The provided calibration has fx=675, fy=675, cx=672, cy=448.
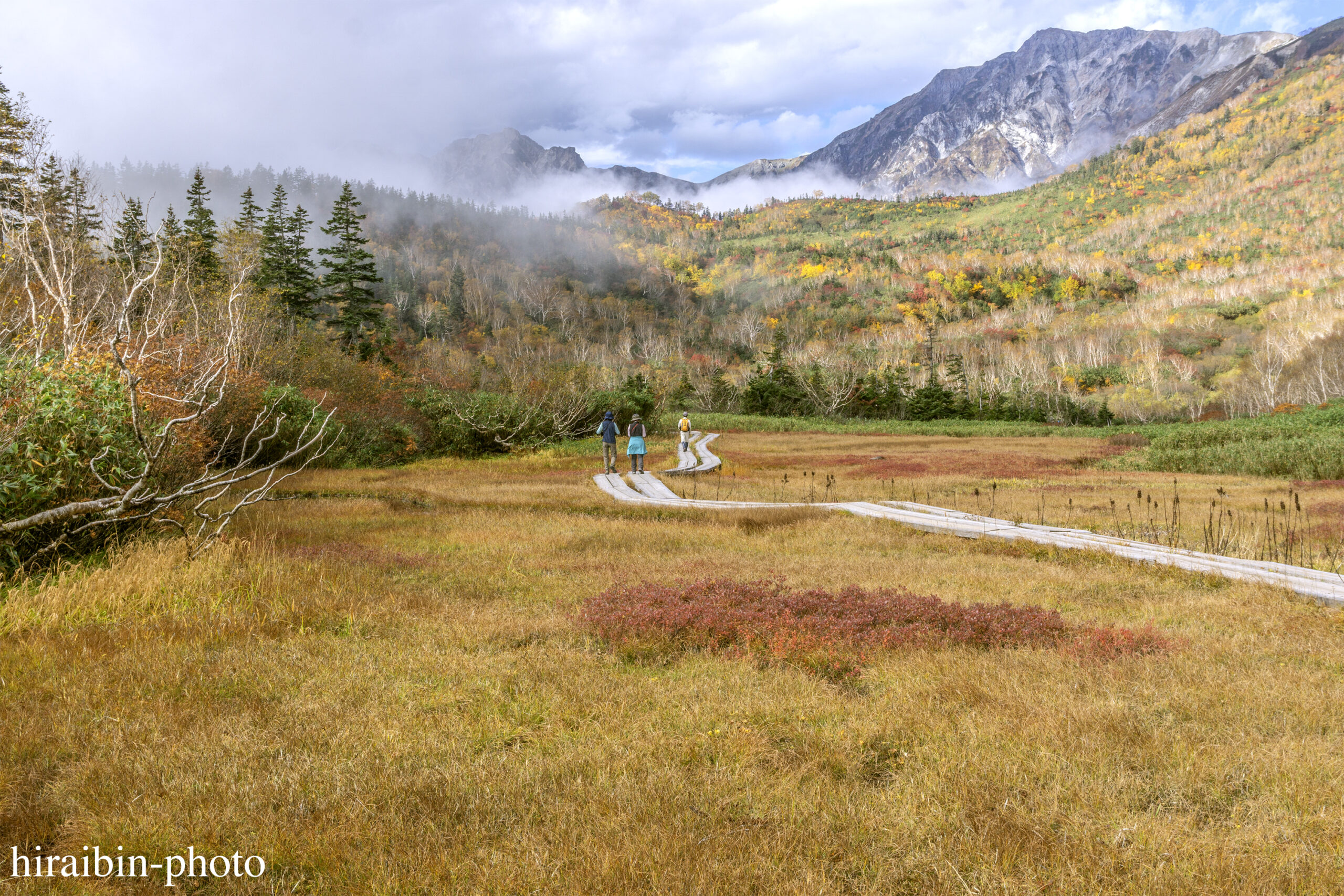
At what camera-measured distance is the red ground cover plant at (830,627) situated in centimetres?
632

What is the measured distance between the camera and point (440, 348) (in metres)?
88.7

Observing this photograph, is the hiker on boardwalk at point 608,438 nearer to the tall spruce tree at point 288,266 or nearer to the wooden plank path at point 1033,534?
the wooden plank path at point 1033,534

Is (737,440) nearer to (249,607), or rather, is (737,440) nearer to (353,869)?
(249,607)

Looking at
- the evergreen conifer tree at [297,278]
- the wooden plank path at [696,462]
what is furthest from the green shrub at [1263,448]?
the evergreen conifer tree at [297,278]

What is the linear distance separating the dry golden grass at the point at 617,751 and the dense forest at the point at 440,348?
8.00 feet

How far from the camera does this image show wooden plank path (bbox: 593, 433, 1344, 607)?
922 centimetres

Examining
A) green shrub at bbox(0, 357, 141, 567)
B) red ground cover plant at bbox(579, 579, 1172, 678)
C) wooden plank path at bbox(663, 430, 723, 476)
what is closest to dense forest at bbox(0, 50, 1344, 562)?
green shrub at bbox(0, 357, 141, 567)

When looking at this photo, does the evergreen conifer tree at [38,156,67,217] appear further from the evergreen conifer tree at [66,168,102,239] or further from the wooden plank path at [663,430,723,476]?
the wooden plank path at [663,430,723,476]

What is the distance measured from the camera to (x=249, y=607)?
7.11 meters

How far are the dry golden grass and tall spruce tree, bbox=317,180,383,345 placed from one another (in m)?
46.8

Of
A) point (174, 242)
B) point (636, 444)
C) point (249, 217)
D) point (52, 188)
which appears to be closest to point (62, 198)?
point (174, 242)

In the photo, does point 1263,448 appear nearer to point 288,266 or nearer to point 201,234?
point 288,266

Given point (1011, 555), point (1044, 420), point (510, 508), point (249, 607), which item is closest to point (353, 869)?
point (249, 607)

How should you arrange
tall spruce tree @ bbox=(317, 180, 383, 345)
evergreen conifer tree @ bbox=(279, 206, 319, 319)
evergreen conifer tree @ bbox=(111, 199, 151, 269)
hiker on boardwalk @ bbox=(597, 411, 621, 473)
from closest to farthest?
evergreen conifer tree @ bbox=(111, 199, 151, 269)
hiker on boardwalk @ bbox=(597, 411, 621, 473)
tall spruce tree @ bbox=(317, 180, 383, 345)
evergreen conifer tree @ bbox=(279, 206, 319, 319)
